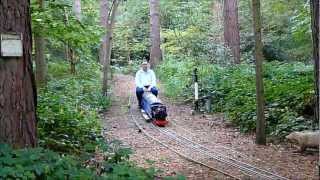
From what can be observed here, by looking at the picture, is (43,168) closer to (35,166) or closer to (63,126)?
(35,166)

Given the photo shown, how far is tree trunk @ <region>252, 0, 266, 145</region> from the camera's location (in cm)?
847

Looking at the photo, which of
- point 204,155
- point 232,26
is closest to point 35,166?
point 204,155

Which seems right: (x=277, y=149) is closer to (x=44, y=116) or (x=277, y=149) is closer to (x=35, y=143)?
(x=44, y=116)

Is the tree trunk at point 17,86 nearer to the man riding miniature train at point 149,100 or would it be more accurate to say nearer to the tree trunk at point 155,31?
the man riding miniature train at point 149,100

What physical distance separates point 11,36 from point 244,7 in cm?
2293

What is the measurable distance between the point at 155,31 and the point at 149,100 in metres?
15.7


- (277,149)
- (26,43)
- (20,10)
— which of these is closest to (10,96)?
(26,43)

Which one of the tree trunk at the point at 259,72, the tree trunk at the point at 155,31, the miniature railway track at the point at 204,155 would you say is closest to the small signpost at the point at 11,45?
the miniature railway track at the point at 204,155

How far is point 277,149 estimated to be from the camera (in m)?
8.57

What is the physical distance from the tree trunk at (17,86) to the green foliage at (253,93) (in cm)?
588

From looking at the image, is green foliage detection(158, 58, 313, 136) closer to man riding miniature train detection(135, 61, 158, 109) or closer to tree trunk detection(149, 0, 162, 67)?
man riding miniature train detection(135, 61, 158, 109)

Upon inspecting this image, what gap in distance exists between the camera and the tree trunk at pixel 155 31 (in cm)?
2695

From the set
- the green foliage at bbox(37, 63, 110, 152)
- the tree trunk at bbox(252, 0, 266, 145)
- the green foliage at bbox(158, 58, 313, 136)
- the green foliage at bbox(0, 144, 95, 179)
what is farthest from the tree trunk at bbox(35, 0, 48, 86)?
the green foliage at bbox(0, 144, 95, 179)

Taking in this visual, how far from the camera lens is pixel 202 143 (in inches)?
364
